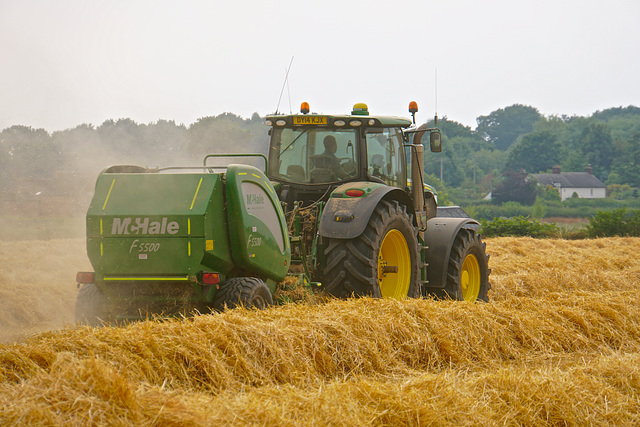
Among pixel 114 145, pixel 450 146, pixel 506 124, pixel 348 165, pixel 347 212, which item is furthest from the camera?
pixel 506 124

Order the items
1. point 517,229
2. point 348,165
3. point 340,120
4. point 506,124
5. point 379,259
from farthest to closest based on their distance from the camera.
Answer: point 506,124 → point 517,229 → point 348,165 → point 340,120 → point 379,259

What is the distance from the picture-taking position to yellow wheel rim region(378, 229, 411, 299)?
7496 millimetres

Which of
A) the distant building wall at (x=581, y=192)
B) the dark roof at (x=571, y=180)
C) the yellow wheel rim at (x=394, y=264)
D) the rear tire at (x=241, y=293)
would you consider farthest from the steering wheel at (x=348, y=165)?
the dark roof at (x=571, y=180)

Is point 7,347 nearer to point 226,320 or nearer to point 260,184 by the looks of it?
point 226,320

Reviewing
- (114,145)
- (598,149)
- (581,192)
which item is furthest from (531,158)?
(114,145)

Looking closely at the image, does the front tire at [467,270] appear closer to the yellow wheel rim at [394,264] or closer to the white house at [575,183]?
the yellow wheel rim at [394,264]

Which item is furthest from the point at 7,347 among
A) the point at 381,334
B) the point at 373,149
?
the point at 373,149

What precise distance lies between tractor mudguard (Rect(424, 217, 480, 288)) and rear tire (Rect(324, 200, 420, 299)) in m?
0.68

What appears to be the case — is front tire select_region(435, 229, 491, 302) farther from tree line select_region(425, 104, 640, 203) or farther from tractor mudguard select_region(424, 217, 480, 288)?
tree line select_region(425, 104, 640, 203)

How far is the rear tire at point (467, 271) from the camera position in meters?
8.33

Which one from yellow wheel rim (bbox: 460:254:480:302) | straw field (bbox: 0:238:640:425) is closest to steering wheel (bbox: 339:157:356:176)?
straw field (bbox: 0:238:640:425)

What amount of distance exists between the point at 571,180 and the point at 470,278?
260ft

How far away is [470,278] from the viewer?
9234 mm

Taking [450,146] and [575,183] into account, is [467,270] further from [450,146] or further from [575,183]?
[450,146]
